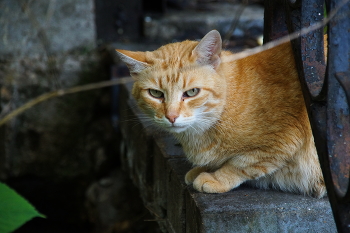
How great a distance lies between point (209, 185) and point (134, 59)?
2.38 feet

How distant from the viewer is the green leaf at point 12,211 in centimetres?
121

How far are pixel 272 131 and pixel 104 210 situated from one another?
255 centimetres

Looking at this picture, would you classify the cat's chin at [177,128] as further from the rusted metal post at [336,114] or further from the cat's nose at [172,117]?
the rusted metal post at [336,114]

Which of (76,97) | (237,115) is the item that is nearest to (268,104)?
(237,115)

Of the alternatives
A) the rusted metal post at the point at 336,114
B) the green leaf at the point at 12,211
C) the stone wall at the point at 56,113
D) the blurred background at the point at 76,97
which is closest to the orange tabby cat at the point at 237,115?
the rusted metal post at the point at 336,114

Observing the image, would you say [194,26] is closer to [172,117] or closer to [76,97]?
[76,97]

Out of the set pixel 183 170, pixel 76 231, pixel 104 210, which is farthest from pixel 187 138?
pixel 76 231

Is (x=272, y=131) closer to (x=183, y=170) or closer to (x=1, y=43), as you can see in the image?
(x=183, y=170)

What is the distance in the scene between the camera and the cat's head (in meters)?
2.12

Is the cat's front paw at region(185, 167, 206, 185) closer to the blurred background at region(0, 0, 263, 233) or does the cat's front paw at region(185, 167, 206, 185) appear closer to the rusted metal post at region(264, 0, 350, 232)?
the rusted metal post at region(264, 0, 350, 232)

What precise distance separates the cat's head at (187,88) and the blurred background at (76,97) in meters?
2.06

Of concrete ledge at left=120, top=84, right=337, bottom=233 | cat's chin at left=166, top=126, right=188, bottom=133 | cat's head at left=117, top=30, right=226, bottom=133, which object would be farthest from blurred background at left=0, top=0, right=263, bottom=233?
cat's chin at left=166, top=126, right=188, bottom=133

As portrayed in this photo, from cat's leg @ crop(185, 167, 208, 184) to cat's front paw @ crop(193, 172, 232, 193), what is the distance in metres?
0.09

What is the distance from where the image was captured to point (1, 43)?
431 cm
